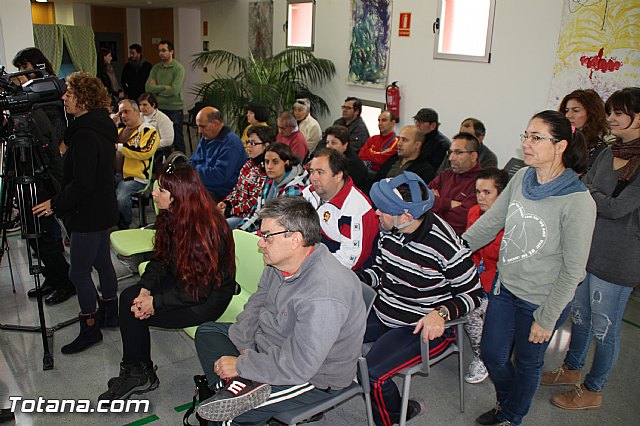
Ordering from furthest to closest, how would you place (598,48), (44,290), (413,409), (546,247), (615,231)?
(598,48), (44,290), (413,409), (615,231), (546,247)

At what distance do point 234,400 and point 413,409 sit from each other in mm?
1122

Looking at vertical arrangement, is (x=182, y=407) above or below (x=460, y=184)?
below

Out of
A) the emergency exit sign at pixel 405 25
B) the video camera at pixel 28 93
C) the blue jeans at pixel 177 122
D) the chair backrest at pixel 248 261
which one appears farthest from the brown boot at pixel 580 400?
the blue jeans at pixel 177 122

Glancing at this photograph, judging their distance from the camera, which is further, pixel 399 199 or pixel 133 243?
pixel 133 243

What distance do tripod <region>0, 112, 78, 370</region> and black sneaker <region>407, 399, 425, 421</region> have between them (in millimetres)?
1986

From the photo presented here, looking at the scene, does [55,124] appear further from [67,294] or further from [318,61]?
[318,61]

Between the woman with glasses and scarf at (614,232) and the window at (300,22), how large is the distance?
5.90 m

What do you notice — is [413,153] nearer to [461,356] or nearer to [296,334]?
[461,356]

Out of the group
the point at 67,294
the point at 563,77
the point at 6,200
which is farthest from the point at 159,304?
the point at 563,77

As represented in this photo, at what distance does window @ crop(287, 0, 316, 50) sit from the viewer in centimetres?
785

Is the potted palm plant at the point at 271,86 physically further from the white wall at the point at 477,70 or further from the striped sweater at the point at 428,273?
the striped sweater at the point at 428,273

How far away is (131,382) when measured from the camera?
2709 millimetres

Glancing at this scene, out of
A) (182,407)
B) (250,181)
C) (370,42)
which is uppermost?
(370,42)

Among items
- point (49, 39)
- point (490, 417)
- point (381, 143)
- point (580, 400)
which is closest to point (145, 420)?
point (490, 417)
